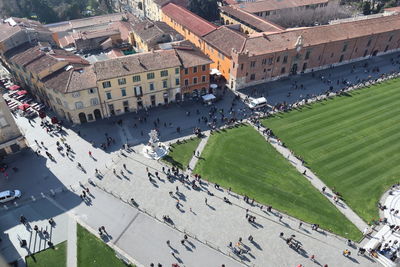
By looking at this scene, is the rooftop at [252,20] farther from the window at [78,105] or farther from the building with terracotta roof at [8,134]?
the building with terracotta roof at [8,134]

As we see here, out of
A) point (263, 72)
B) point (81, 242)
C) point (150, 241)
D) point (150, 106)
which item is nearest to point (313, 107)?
point (263, 72)

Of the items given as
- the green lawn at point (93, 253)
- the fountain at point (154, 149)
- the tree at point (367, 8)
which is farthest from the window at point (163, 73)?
the tree at point (367, 8)

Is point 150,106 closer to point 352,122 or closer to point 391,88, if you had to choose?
point 352,122

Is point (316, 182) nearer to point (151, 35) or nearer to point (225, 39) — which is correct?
point (225, 39)

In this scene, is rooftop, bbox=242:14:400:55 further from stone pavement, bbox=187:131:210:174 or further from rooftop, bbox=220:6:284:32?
stone pavement, bbox=187:131:210:174

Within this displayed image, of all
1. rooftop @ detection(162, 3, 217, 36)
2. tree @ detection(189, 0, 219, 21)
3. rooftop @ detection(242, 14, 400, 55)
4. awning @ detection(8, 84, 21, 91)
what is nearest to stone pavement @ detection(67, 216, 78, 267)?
awning @ detection(8, 84, 21, 91)
